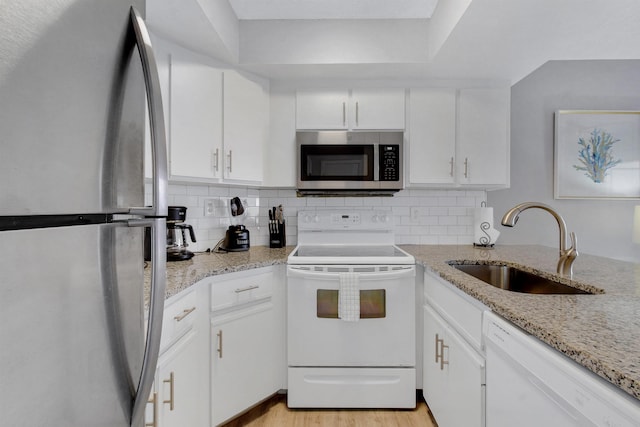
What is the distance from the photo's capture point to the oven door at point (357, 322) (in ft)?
6.13

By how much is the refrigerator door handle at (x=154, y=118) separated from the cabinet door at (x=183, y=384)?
0.77 meters

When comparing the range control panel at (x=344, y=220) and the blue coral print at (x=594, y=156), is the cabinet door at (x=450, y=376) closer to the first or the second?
the range control panel at (x=344, y=220)

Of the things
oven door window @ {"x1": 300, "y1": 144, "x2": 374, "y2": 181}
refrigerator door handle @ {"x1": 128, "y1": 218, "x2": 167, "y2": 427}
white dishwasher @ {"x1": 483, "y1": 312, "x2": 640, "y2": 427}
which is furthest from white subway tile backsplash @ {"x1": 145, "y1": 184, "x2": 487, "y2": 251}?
refrigerator door handle @ {"x1": 128, "y1": 218, "x2": 167, "y2": 427}

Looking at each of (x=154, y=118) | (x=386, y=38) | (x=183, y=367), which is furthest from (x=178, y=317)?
(x=386, y=38)

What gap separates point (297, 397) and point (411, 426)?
66 centimetres

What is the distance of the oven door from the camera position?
6.13ft

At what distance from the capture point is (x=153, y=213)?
0.62m

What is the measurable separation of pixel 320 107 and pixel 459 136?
102cm

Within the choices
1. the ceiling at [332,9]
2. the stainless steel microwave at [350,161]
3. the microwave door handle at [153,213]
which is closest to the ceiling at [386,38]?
the ceiling at [332,9]

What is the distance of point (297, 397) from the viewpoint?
189 cm

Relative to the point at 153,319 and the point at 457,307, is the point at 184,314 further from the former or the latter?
the point at 457,307

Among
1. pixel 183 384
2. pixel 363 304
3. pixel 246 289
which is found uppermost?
pixel 246 289

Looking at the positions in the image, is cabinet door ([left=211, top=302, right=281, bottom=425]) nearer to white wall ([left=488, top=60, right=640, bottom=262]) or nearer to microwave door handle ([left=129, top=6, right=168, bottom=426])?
microwave door handle ([left=129, top=6, right=168, bottom=426])

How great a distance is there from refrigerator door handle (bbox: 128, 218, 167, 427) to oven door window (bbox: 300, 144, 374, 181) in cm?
165
